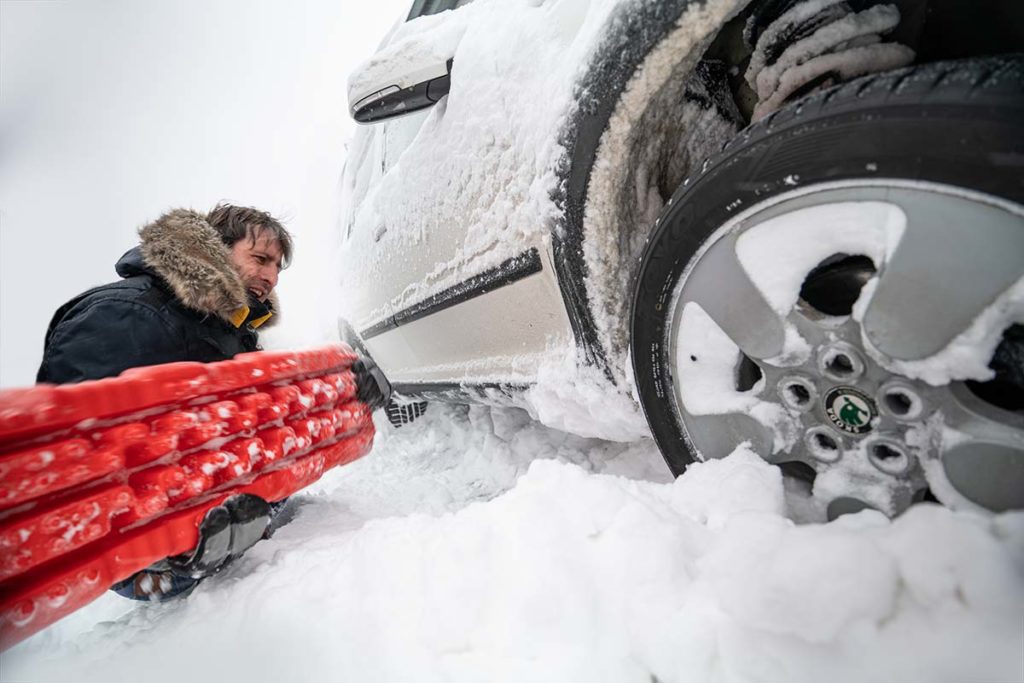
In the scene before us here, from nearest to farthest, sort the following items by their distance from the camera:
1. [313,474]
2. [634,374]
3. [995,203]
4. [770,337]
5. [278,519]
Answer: [995,203], [770,337], [634,374], [313,474], [278,519]

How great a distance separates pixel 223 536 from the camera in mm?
1225

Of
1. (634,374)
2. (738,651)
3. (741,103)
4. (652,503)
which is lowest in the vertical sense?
(738,651)

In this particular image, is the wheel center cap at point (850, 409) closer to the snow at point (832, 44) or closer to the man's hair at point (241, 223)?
the snow at point (832, 44)

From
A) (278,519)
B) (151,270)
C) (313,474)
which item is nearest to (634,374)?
(313,474)

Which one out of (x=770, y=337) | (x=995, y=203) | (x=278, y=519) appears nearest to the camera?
(x=995, y=203)

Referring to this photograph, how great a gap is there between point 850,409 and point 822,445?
86 millimetres

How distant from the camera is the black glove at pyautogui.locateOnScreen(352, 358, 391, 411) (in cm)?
202

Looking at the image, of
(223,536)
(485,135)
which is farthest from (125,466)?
Result: (485,135)

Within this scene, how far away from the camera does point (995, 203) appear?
619mm

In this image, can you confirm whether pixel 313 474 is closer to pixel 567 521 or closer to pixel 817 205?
pixel 567 521

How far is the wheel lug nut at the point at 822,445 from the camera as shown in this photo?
0.82 metres

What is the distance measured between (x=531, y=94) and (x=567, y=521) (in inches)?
38.8

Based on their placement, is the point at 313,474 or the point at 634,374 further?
the point at 313,474

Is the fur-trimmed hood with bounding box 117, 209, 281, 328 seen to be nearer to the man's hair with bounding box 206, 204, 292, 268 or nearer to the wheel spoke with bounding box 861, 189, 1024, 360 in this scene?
the man's hair with bounding box 206, 204, 292, 268
